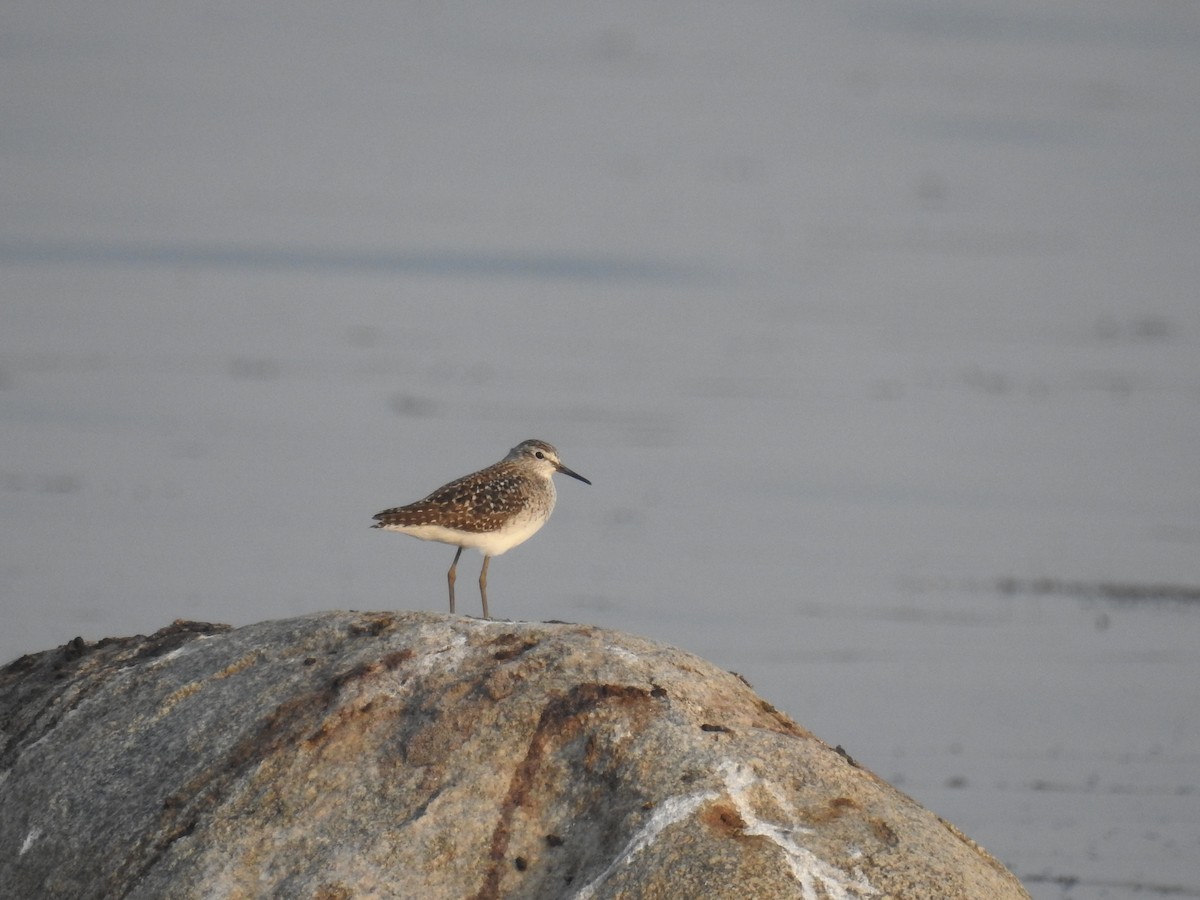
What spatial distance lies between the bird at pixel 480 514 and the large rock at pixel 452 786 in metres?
3.59

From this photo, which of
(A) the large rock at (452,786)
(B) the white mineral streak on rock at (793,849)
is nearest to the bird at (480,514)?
(A) the large rock at (452,786)

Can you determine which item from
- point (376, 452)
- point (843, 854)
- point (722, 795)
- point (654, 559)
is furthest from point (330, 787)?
point (376, 452)

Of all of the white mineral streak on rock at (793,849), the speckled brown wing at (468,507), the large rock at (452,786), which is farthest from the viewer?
the speckled brown wing at (468,507)

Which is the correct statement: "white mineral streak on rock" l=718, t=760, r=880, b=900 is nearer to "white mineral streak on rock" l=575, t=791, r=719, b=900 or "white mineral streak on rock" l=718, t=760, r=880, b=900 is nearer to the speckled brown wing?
"white mineral streak on rock" l=575, t=791, r=719, b=900

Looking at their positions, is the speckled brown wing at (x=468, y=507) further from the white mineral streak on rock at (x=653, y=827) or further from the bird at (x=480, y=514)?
the white mineral streak on rock at (x=653, y=827)

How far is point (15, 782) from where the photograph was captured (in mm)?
6293

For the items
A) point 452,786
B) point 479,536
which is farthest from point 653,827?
point 479,536

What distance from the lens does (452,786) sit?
5.69 metres

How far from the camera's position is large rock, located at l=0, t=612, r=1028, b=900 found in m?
5.48

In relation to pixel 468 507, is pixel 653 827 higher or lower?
higher

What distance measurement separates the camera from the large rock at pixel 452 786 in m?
5.48

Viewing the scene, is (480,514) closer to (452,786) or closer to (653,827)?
(452,786)

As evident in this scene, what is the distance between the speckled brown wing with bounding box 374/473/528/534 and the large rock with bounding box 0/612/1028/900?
357 cm

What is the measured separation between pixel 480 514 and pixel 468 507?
82mm
